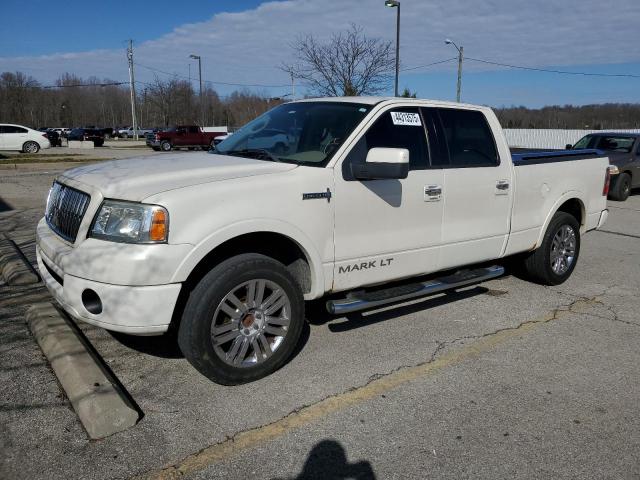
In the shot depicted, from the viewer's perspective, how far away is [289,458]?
2.91m

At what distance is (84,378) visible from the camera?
3.46 metres

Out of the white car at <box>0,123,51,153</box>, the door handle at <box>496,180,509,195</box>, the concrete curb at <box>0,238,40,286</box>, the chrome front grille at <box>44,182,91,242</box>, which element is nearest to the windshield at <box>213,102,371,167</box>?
the chrome front grille at <box>44,182,91,242</box>

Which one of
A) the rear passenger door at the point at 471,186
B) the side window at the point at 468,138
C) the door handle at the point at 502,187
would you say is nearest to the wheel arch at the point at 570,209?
the rear passenger door at the point at 471,186

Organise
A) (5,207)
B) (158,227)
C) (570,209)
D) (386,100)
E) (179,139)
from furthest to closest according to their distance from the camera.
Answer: (179,139) → (5,207) → (570,209) → (386,100) → (158,227)

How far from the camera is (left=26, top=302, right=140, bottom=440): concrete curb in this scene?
3.12 metres

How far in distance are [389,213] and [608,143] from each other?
524 inches

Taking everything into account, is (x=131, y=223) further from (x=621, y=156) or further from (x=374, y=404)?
(x=621, y=156)

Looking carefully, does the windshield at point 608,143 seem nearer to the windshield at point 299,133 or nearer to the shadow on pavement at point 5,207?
the windshield at point 299,133

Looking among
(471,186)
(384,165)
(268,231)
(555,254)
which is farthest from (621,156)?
(268,231)

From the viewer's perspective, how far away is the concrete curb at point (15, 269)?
557 centimetres

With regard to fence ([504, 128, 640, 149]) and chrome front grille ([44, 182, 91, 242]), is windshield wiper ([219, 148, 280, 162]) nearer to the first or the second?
chrome front grille ([44, 182, 91, 242])

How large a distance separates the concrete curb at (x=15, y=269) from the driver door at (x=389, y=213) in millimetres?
3469

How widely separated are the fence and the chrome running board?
41.6 metres

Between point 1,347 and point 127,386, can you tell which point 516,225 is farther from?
point 1,347
